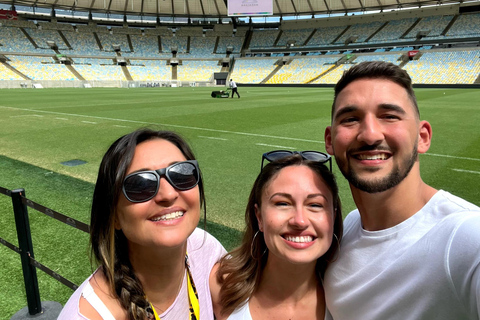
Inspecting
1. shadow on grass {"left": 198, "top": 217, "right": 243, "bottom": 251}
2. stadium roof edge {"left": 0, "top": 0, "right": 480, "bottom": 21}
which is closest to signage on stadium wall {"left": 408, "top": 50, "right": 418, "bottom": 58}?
stadium roof edge {"left": 0, "top": 0, "right": 480, "bottom": 21}

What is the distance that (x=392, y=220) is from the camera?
63.9 inches

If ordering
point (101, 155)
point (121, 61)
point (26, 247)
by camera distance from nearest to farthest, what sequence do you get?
point (26, 247) < point (101, 155) < point (121, 61)

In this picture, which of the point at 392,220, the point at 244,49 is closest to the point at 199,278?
the point at 392,220

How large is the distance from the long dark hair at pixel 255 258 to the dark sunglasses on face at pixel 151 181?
0.54 metres

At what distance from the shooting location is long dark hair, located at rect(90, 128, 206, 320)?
149 cm

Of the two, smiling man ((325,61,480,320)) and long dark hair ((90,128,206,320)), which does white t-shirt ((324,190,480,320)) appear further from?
long dark hair ((90,128,206,320))

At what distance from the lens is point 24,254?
103 inches

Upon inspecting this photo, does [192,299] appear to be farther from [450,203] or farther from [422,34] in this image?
[422,34]

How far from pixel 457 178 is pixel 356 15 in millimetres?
65322

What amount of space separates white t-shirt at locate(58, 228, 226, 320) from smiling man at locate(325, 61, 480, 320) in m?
0.71

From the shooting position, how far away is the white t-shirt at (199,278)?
170 cm

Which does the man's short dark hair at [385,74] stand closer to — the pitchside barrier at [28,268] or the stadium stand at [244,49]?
the pitchside barrier at [28,268]

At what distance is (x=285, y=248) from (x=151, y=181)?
77 centimetres

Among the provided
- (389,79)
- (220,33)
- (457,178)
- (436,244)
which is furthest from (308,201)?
(220,33)
